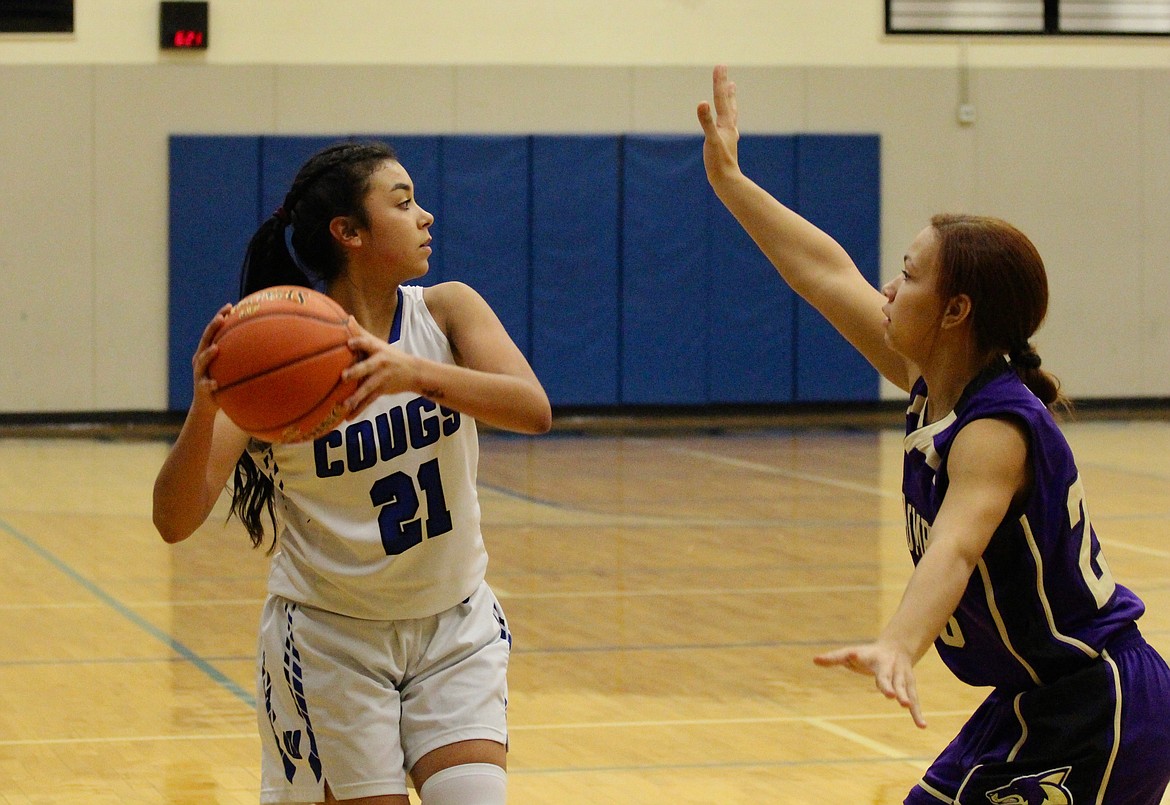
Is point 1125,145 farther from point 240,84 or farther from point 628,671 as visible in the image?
point 628,671

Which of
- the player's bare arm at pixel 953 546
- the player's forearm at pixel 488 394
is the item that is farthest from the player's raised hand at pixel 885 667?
the player's forearm at pixel 488 394

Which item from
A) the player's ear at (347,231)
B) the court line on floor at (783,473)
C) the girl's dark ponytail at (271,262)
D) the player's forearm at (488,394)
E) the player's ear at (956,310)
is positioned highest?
the player's ear at (347,231)

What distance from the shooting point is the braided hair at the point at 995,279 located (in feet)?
7.75

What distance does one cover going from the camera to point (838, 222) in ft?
48.4

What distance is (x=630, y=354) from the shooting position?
14.4 meters

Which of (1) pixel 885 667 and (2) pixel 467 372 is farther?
(2) pixel 467 372

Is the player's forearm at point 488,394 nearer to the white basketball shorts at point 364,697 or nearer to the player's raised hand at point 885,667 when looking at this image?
the white basketball shorts at point 364,697

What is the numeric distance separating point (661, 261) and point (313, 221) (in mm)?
11699

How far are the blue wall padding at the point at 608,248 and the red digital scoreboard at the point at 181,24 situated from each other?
777 millimetres

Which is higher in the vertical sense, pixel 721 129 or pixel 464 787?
pixel 721 129

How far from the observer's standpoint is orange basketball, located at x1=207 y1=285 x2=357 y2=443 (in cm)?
242

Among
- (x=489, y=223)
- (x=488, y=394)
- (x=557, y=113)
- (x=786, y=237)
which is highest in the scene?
(x=557, y=113)

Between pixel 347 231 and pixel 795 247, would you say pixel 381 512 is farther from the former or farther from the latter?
pixel 795 247

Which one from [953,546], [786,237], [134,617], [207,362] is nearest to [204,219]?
[134,617]
